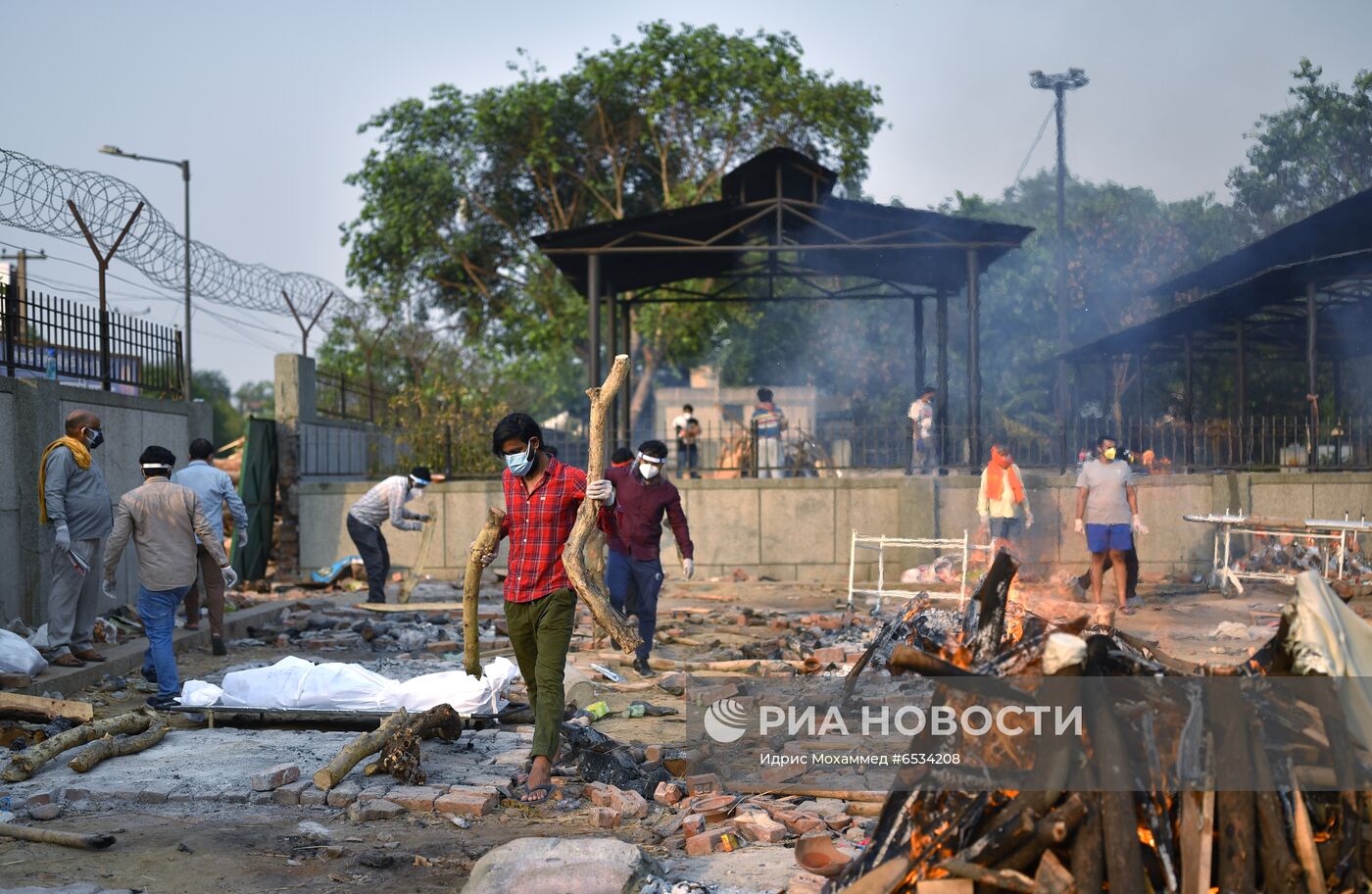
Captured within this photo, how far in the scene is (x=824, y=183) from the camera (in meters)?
17.2

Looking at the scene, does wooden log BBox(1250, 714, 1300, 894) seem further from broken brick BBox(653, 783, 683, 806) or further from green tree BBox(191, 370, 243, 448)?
green tree BBox(191, 370, 243, 448)

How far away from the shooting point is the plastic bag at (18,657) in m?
8.50

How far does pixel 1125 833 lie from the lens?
3.95 m

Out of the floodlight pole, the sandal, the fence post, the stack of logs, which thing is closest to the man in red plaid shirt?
the sandal

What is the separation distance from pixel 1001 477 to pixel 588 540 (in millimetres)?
9183

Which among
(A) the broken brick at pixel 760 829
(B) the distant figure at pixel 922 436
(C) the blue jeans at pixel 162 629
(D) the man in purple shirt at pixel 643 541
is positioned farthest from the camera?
(B) the distant figure at pixel 922 436

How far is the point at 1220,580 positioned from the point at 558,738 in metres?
10.8

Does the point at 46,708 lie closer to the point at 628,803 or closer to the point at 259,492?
the point at 628,803

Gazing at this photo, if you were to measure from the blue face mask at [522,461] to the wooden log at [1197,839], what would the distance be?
3587 millimetres

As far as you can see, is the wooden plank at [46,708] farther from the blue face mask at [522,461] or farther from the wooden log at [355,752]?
the blue face mask at [522,461]

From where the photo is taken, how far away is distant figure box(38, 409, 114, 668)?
9.41 meters

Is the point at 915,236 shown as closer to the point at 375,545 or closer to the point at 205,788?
the point at 375,545

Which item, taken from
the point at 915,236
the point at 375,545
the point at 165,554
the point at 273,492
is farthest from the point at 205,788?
the point at 915,236

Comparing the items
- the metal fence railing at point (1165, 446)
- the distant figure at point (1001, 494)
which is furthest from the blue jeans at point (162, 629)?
the distant figure at point (1001, 494)
